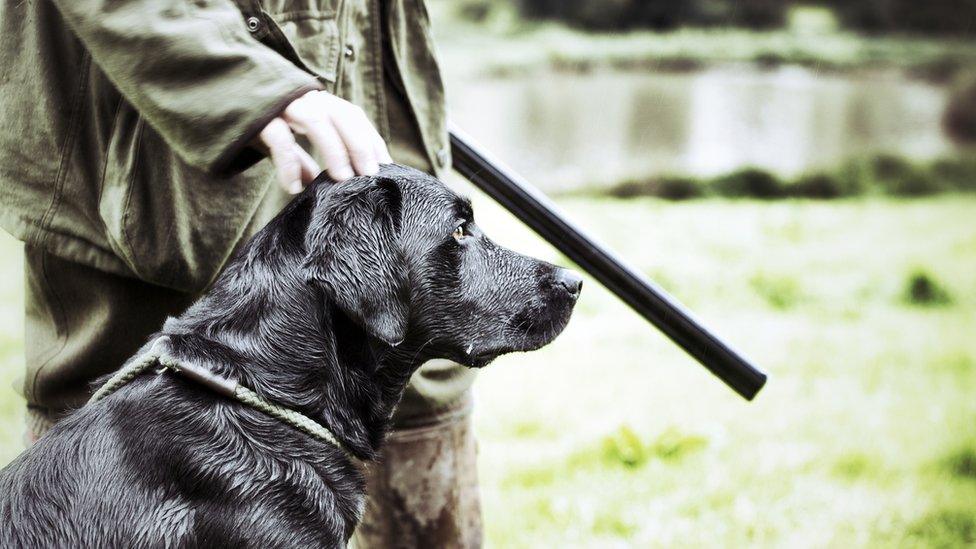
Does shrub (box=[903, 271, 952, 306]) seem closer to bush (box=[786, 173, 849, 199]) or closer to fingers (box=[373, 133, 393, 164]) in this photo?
bush (box=[786, 173, 849, 199])

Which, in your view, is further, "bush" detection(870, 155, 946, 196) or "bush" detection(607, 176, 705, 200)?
"bush" detection(870, 155, 946, 196)

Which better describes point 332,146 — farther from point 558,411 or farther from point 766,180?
point 766,180

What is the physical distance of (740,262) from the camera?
25.5 ft

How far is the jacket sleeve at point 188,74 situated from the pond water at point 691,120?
8.37 m

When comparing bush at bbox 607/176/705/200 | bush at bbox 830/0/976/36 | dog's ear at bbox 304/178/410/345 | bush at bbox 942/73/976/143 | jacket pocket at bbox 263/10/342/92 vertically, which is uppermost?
jacket pocket at bbox 263/10/342/92

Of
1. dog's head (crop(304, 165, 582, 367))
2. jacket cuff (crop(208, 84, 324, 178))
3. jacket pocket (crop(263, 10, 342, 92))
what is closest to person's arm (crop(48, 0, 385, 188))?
jacket cuff (crop(208, 84, 324, 178))

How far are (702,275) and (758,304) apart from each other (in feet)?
1.66

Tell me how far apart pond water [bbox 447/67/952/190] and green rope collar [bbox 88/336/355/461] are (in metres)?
8.26

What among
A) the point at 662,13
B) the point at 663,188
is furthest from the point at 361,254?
the point at 662,13

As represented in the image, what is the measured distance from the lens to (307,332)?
2055 millimetres

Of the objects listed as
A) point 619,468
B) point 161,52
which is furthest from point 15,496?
point 619,468

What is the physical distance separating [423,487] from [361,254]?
924 millimetres

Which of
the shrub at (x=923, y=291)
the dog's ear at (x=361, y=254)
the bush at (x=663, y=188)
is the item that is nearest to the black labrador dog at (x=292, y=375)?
the dog's ear at (x=361, y=254)

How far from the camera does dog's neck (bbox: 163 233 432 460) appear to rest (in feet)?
6.61
